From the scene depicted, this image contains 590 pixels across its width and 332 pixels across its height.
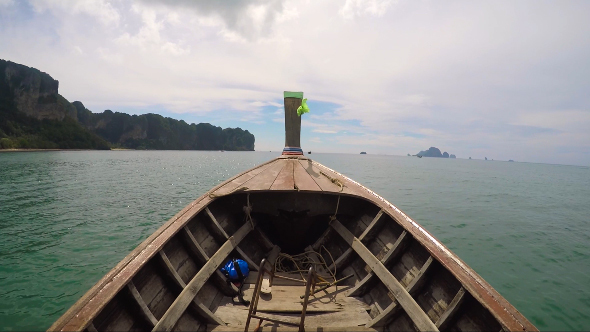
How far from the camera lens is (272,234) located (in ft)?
20.1

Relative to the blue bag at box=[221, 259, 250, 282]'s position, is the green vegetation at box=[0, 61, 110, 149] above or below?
above

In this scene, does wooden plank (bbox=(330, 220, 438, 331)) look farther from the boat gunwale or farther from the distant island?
the distant island

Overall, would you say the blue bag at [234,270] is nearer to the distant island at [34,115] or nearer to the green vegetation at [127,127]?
the distant island at [34,115]

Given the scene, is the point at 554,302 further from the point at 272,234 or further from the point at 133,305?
the point at 133,305

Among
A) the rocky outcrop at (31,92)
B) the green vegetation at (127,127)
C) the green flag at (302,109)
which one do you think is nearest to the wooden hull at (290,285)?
the green flag at (302,109)

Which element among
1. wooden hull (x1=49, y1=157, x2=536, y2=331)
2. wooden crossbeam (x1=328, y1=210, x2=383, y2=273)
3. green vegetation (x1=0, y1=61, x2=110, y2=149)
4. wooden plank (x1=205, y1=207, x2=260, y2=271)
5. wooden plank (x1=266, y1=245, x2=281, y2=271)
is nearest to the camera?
wooden hull (x1=49, y1=157, x2=536, y2=331)

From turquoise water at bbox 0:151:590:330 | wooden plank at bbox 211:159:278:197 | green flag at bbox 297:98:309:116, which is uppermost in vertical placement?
green flag at bbox 297:98:309:116

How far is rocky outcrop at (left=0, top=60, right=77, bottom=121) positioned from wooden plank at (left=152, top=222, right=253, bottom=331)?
146 m

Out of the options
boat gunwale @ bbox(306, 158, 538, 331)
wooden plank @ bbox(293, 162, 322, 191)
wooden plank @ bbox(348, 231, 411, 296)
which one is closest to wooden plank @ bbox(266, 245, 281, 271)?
wooden plank @ bbox(293, 162, 322, 191)

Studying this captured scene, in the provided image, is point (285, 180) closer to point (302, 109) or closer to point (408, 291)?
point (302, 109)

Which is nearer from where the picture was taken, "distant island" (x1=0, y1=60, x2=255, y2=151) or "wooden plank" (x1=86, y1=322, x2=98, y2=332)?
"wooden plank" (x1=86, y1=322, x2=98, y2=332)

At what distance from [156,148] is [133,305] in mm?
219327

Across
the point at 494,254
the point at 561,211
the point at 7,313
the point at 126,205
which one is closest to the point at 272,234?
the point at 7,313

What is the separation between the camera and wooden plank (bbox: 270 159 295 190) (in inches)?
207
